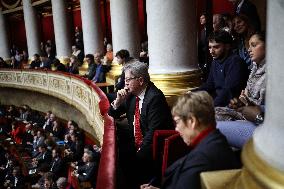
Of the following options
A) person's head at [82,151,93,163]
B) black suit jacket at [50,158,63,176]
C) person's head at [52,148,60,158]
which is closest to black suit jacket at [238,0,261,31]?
person's head at [82,151,93,163]

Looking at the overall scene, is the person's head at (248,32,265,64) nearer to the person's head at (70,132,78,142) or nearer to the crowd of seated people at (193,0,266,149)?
the crowd of seated people at (193,0,266,149)

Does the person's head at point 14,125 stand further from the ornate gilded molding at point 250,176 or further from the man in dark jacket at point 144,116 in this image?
the ornate gilded molding at point 250,176

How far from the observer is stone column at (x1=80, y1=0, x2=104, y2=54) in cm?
1133

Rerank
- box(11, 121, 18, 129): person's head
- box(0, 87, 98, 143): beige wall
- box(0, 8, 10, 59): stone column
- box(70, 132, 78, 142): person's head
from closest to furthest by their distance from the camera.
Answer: box(70, 132, 78, 142): person's head, box(0, 87, 98, 143): beige wall, box(11, 121, 18, 129): person's head, box(0, 8, 10, 59): stone column

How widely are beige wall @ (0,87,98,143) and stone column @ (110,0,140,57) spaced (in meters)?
2.83

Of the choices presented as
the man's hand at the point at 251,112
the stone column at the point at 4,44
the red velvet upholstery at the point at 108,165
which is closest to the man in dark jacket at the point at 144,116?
the red velvet upholstery at the point at 108,165

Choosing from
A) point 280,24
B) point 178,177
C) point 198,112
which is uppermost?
point 280,24

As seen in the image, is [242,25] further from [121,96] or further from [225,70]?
[121,96]

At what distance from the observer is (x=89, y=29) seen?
448 inches

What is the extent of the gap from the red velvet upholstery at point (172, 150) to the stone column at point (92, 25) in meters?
9.29

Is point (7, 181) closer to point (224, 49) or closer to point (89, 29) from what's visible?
point (89, 29)

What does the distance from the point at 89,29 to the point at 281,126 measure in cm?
1066

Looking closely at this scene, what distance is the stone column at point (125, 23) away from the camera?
8391 millimetres

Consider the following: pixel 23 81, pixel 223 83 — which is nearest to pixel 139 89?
pixel 223 83
